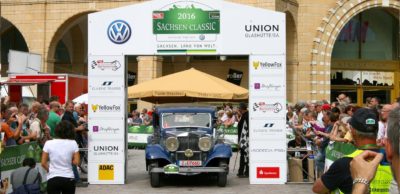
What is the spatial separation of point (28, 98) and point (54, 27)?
8707mm

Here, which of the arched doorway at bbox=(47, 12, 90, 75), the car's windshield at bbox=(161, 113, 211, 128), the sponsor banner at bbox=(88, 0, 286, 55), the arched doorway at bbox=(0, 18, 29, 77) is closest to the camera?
the sponsor banner at bbox=(88, 0, 286, 55)

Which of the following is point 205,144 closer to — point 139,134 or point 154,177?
point 154,177

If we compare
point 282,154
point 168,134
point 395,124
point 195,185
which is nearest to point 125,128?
point 168,134

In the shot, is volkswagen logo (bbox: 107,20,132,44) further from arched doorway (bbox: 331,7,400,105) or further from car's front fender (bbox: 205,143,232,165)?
arched doorway (bbox: 331,7,400,105)

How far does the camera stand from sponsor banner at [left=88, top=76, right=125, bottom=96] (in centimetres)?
1397

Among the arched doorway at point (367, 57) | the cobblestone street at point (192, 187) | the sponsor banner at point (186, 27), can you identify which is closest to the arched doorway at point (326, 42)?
the arched doorway at point (367, 57)

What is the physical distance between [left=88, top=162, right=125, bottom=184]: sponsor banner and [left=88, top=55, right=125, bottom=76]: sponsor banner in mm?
1970

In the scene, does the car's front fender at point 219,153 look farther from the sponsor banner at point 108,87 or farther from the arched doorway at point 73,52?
the arched doorway at point 73,52

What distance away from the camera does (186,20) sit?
13.9 meters

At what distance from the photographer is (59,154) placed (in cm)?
820

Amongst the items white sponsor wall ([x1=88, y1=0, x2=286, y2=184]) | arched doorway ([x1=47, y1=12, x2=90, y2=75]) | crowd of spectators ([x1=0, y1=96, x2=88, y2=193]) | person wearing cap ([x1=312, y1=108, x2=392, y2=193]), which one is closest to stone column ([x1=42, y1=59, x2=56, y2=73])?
arched doorway ([x1=47, y1=12, x2=90, y2=75])

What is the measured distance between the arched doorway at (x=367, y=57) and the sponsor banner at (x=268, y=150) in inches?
867

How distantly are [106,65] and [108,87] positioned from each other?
1.58 feet

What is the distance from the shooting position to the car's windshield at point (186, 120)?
48.3ft
